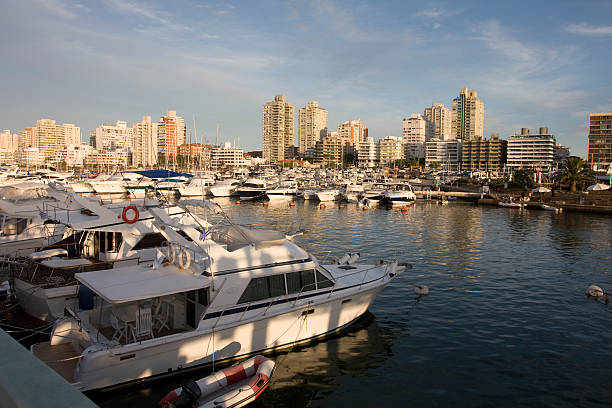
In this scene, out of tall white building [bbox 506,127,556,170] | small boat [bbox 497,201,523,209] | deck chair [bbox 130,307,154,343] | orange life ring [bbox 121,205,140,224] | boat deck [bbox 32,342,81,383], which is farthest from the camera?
tall white building [bbox 506,127,556,170]

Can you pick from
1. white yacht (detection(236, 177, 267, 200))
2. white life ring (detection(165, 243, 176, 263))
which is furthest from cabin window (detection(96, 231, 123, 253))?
white yacht (detection(236, 177, 267, 200))

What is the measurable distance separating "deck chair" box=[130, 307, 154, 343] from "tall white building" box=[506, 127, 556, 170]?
601 ft

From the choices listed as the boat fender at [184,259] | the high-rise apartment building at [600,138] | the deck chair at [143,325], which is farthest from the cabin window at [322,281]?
the high-rise apartment building at [600,138]

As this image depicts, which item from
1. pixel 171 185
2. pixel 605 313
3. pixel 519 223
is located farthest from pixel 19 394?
pixel 171 185

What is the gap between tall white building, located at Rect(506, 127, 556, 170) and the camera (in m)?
172

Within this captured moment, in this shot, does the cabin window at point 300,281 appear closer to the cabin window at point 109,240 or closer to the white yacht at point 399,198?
the cabin window at point 109,240

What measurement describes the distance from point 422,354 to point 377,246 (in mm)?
18882

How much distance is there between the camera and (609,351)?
577 inches

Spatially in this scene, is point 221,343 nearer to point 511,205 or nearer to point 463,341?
point 463,341


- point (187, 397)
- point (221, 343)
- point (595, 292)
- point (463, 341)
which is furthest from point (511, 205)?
point (187, 397)

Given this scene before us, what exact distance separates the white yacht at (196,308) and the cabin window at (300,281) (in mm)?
34

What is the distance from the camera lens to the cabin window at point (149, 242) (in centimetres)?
1902

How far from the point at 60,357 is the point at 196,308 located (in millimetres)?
3735

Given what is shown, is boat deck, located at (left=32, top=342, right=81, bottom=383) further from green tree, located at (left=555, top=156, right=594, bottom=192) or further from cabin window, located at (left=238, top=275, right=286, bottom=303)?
green tree, located at (left=555, top=156, right=594, bottom=192)
